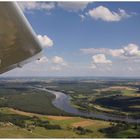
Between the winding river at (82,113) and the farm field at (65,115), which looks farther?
the winding river at (82,113)

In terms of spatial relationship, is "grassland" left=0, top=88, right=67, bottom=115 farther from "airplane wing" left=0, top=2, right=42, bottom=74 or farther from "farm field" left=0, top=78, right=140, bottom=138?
"airplane wing" left=0, top=2, right=42, bottom=74

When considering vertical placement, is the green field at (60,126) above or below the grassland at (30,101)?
below

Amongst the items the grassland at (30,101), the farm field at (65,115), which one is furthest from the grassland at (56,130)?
the grassland at (30,101)

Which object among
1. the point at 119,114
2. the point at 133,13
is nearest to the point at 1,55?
the point at 119,114

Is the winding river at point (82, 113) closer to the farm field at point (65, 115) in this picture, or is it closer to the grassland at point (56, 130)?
the farm field at point (65, 115)

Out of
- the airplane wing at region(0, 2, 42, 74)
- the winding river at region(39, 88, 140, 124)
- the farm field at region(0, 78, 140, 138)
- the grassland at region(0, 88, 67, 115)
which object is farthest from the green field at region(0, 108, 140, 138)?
the airplane wing at region(0, 2, 42, 74)

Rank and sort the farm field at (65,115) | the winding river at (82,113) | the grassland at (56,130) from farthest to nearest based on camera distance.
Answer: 1. the winding river at (82,113)
2. the farm field at (65,115)
3. the grassland at (56,130)

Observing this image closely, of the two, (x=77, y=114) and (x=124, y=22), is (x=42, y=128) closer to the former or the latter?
(x=77, y=114)

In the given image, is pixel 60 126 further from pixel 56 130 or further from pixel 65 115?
pixel 65 115
